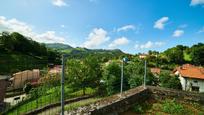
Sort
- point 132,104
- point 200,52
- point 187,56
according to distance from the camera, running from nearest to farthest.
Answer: point 132,104
point 200,52
point 187,56

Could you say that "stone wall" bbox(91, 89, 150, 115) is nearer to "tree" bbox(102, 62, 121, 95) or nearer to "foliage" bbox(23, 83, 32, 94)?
"tree" bbox(102, 62, 121, 95)

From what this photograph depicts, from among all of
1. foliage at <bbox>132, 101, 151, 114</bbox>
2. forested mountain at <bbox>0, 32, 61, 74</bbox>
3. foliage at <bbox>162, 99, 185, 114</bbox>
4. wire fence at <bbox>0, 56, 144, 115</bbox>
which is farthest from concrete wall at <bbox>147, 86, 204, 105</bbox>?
wire fence at <bbox>0, 56, 144, 115</bbox>

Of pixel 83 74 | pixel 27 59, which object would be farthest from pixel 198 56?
pixel 27 59

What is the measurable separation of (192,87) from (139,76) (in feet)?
44.7

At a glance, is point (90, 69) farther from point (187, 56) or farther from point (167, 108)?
point (187, 56)

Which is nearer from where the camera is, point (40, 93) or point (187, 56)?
point (40, 93)

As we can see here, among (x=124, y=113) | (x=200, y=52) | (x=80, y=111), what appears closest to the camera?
(x=80, y=111)

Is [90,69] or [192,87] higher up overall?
[90,69]

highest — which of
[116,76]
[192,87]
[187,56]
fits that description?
[187,56]

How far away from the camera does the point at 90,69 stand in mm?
21344

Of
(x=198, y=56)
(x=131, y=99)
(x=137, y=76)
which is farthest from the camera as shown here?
(x=198, y=56)

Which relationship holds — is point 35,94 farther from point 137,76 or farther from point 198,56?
point 198,56

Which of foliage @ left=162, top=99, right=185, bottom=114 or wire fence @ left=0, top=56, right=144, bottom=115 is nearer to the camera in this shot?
foliage @ left=162, top=99, right=185, bottom=114

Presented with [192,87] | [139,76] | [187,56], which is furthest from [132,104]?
[187,56]
